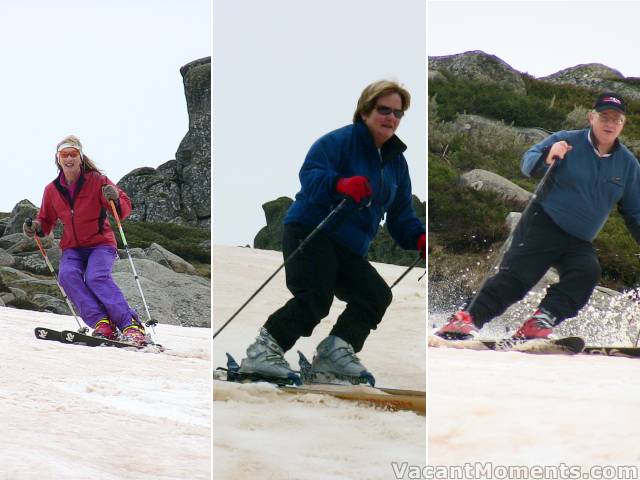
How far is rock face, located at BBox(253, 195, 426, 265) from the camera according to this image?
25.3 ft

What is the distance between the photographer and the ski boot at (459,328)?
790 centimetres

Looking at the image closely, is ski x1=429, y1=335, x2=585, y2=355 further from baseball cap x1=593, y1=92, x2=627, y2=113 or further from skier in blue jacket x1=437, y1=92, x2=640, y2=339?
baseball cap x1=593, y1=92, x2=627, y2=113

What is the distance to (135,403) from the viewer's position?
7.87 m

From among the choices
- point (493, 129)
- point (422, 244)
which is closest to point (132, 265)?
point (422, 244)

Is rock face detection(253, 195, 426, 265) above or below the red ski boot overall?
above

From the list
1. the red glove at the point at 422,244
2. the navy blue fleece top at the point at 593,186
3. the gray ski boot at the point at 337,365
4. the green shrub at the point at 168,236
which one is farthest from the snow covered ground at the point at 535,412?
the green shrub at the point at 168,236

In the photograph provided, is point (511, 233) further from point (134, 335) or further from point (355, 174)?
point (134, 335)

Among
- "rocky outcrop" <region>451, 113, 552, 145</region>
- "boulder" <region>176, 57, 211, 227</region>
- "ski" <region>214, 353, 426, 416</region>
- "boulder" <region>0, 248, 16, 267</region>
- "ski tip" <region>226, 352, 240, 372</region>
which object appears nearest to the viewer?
"ski" <region>214, 353, 426, 416</region>

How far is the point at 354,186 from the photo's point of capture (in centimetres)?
757

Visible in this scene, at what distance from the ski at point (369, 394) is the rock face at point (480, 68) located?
234 centimetres

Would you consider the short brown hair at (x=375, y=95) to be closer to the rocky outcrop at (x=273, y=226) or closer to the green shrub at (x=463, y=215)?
the green shrub at (x=463, y=215)

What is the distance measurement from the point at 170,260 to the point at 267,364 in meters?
1.23

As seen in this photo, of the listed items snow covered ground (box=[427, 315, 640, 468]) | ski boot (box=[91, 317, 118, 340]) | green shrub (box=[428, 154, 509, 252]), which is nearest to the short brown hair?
green shrub (box=[428, 154, 509, 252])

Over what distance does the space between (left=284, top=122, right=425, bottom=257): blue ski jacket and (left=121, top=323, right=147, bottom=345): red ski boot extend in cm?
155
